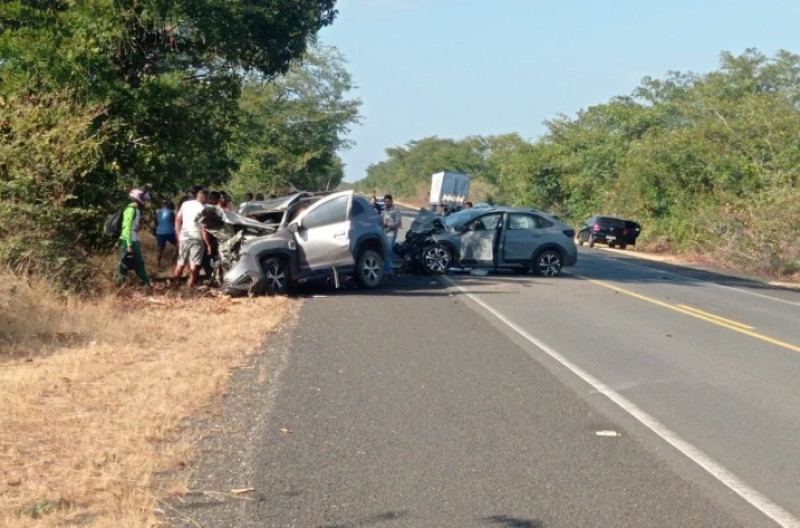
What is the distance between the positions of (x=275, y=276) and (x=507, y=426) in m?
10.2

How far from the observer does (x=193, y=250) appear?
60.8 ft

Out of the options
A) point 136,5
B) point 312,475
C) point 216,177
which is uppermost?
point 136,5

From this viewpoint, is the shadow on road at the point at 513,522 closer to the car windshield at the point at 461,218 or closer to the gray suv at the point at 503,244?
the gray suv at the point at 503,244

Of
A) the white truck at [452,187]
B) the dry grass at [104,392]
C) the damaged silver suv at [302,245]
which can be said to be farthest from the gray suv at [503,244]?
the white truck at [452,187]

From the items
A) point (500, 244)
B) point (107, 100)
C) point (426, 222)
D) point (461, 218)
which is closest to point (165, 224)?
point (107, 100)

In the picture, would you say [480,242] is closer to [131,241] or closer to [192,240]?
[192,240]

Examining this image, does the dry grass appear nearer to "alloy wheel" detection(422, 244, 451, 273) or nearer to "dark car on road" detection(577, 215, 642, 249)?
"alloy wheel" detection(422, 244, 451, 273)

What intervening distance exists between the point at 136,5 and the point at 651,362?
36.4 ft

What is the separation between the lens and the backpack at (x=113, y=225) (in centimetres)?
1712

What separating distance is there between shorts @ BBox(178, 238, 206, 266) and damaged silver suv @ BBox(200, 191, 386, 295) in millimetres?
350

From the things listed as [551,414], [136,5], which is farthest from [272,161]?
[551,414]

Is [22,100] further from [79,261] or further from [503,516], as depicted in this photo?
[503,516]

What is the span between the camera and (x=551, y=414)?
9.04 meters

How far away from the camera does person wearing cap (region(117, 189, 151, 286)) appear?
55.9ft
